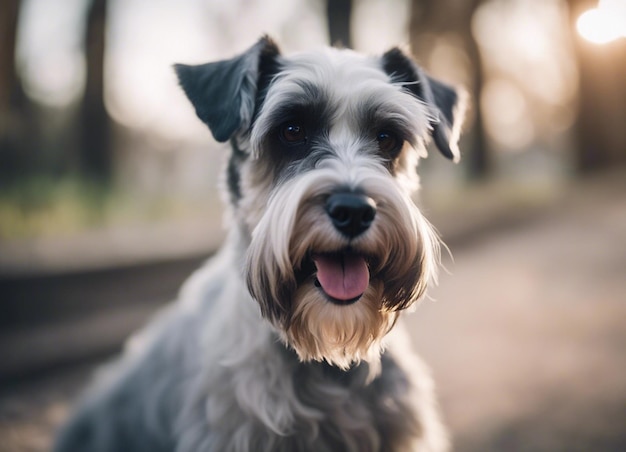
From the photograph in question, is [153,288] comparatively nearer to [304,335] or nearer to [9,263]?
[9,263]

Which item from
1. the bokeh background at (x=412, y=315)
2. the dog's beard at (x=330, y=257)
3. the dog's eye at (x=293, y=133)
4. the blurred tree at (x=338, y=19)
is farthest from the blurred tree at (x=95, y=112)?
the dog's beard at (x=330, y=257)

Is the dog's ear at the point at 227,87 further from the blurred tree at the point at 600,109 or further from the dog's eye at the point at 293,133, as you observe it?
the blurred tree at the point at 600,109

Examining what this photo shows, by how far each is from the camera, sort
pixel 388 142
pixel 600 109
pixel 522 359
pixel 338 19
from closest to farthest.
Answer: pixel 388 142 < pixel 522 359 < pixel 338 19 < pixel 600 109

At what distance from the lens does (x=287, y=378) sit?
2709mm

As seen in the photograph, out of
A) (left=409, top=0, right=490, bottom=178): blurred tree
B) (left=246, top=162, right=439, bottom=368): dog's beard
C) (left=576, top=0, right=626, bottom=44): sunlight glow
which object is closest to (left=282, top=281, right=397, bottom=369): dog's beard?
(left=246, top=162, right=439, bottom=368): dog's beard

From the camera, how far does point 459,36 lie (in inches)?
763

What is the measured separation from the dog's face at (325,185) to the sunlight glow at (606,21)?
2.89 ft

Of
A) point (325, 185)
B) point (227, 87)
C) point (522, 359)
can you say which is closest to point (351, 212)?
point (325, 185)

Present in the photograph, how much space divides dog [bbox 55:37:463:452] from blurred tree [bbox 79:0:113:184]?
361 inches

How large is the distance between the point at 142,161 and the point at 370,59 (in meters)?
38.6

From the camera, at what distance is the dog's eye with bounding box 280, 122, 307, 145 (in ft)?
9.03

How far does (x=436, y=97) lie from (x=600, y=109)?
17236 millimetres

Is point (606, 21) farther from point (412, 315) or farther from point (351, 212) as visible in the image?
point (412, 315)

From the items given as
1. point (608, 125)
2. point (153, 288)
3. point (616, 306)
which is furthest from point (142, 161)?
point (616, 306)
